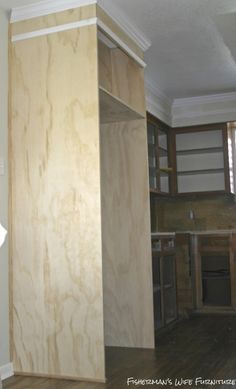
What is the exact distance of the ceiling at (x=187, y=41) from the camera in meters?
3.74

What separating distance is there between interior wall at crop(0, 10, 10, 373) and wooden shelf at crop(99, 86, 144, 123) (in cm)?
72

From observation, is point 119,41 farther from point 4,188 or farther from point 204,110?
point 204,110

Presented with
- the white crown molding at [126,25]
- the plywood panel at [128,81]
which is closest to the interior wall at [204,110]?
the white crown molding at [126,25]

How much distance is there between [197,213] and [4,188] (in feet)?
11.6

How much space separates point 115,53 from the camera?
4.30m

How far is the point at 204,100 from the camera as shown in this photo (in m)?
6.19

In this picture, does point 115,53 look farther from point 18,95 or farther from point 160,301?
point 160,301

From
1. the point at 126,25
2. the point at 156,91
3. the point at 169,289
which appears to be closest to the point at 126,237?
the point at 169,289

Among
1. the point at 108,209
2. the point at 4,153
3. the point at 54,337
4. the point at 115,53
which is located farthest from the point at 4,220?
the point at 115,53

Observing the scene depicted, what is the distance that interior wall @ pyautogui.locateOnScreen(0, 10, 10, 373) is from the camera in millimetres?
3344

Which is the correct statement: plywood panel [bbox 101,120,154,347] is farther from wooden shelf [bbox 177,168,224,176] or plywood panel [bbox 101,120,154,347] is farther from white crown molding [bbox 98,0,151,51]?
wooden shelf [bbox 177,168,224,176]

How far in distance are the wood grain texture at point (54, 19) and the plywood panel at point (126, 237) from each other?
113cm

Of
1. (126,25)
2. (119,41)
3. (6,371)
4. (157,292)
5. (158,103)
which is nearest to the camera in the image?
(6,371)

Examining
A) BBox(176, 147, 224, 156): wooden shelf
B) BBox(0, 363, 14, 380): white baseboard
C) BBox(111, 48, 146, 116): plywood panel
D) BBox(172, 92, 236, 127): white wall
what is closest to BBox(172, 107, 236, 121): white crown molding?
BBox(172, 92, 236, 127): white wall
